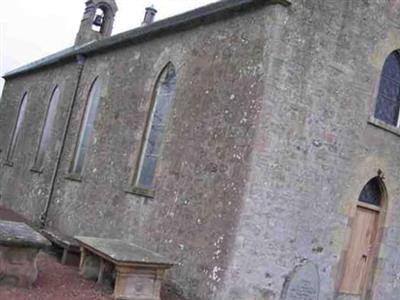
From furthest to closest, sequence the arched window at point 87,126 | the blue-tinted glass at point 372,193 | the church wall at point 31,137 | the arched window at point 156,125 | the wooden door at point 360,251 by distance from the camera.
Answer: the church wall at point 31,137 → the arched window at point 87,126 → the arched window at point 156,125 → the blue-tinted glass at point 372,193 → the wooden door at point 360,251

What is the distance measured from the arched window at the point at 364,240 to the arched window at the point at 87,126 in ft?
24.4

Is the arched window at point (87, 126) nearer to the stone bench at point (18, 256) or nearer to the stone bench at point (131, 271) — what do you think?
the stone bench at point (131, 271)

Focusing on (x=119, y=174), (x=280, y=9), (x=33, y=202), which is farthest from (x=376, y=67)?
(x=33, y=202)

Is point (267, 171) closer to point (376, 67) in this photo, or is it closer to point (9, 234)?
point (376, 67)

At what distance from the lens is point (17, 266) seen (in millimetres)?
8945

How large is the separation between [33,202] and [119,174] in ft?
19.3

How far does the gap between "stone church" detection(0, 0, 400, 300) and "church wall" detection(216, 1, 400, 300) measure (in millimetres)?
25

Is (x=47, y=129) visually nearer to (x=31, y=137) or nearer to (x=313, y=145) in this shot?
(x=31, y=137)

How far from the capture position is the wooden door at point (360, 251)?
456 inches

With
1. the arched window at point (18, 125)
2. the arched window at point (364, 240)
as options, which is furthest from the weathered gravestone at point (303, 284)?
the arched window at point (18, 125)

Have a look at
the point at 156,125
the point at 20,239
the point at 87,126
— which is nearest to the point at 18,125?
the point at 87,126

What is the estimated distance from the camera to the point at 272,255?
9.83m

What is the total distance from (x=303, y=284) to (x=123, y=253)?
3.23m

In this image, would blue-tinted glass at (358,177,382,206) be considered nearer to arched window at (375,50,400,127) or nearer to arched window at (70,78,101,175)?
arched window at (375,50,400,127)
